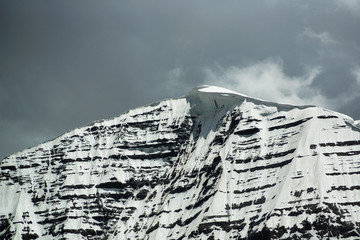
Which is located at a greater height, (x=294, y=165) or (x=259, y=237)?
(x=294, y=165)

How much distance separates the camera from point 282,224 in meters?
187

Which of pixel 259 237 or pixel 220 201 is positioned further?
pixel 220 201

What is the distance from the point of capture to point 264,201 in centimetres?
19662

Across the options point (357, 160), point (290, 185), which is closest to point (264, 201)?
point (290, 185)

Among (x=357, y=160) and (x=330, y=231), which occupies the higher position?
(x=357, y=160)

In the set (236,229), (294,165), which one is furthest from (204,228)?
(294,165)

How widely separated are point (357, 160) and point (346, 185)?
20.6 ft

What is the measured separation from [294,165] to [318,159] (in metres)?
4.34

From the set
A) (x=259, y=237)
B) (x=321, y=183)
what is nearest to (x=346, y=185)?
(x=321, y=183)

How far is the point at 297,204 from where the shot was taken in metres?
190

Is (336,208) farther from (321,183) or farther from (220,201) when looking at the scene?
(220,201)

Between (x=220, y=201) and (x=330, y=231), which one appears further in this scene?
(x=220, y=201)

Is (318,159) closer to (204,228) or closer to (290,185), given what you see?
(290,185)

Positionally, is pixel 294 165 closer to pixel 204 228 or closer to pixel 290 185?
pixel 290 185
